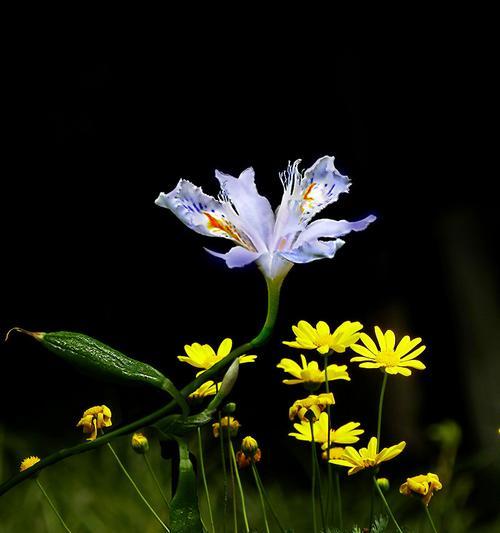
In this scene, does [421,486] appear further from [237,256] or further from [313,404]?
[237,256]

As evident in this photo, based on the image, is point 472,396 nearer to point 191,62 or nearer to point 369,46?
point 369,46

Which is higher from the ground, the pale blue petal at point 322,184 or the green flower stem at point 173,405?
the pale blue petal at point 322,184

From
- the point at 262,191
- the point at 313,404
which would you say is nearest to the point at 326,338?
the point at 313,404

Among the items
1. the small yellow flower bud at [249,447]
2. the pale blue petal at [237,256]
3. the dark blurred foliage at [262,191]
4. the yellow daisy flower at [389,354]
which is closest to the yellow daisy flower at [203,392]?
the small yellow flower bud at [249,447]

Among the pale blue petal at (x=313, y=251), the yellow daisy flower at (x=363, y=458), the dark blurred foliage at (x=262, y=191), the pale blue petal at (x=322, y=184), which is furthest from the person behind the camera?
the dark blurred foliage at (x=262, y=191)

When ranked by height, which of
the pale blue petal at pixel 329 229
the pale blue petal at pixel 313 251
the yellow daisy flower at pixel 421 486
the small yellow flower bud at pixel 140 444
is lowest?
the yellow daisy flower at pixel 421 486

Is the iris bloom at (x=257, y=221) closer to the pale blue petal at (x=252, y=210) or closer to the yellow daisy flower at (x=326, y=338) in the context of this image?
the pale blue petal at (x=252, y=210)

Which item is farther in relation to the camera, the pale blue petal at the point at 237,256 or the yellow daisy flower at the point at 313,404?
the yellow daisy flower at the point at 313,404
